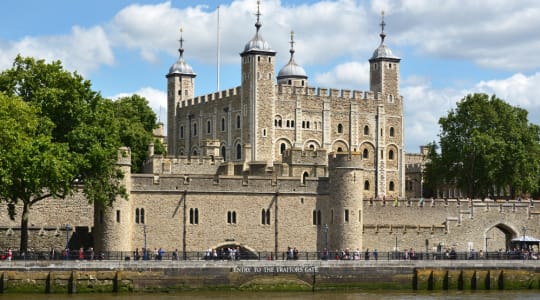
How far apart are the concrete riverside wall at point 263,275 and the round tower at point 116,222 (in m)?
5.44

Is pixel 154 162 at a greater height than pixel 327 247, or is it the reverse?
pixel 154 162

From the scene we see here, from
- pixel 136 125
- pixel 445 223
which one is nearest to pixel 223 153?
pixel 136 125

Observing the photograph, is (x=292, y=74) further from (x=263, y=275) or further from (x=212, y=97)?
(x=263, y=275)

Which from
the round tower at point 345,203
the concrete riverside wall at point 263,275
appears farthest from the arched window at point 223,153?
the concrete riverside wall at point 263,275

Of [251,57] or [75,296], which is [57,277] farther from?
[251,57]

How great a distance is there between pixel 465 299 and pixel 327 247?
12.1m

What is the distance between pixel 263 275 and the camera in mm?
58156

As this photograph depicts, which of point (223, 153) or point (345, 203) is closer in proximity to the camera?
point (345, 203)

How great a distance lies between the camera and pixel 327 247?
66812 millimetres

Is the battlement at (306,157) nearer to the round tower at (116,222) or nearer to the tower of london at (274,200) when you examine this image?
the tower of london at (274,200)

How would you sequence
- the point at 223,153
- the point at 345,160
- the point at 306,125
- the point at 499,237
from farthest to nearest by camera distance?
the point at 223,153, the point at 306,125, the point at 499,237, the point at 345,160

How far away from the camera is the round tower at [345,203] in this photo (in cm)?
6681

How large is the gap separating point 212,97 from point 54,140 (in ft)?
136

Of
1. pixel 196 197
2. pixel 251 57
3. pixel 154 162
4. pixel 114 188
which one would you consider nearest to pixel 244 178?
pixel 196 197
